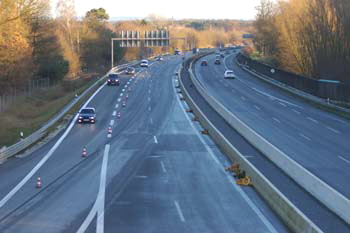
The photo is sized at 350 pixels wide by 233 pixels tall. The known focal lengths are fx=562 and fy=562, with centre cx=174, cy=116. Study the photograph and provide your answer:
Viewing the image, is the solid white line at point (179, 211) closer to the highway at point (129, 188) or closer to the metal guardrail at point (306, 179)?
the highway at point (129, 188)

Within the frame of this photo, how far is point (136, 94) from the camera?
63.5 meters

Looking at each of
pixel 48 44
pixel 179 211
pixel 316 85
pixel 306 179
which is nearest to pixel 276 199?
pixel 306 179

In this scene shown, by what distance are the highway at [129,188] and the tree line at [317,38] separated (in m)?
27.7

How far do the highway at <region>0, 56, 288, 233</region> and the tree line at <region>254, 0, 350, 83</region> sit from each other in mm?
27712

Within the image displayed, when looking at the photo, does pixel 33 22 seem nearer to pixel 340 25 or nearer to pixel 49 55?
pixel 49 55

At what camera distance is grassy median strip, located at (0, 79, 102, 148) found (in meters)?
39.4

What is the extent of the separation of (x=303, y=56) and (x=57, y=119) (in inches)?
1599

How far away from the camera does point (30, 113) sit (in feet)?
172

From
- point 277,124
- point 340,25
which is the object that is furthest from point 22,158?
point 340,25

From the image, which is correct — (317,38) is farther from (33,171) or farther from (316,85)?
(33,171)

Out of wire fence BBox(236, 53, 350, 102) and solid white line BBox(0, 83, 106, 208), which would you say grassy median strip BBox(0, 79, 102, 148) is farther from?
wire fence BBox(236, 53, 350, 102)

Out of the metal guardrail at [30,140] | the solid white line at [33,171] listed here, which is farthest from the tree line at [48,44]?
the solid white line at [33,171]

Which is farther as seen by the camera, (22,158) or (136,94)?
(136,94)

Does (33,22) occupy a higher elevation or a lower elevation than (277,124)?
higher
